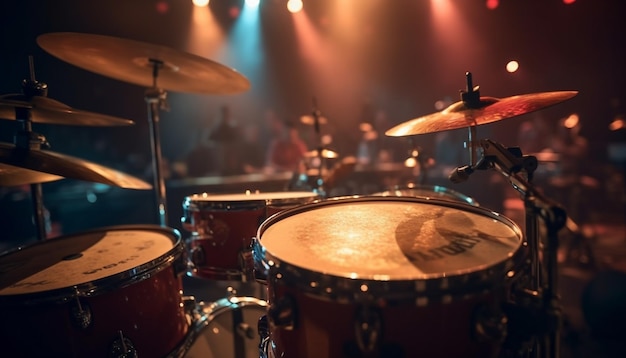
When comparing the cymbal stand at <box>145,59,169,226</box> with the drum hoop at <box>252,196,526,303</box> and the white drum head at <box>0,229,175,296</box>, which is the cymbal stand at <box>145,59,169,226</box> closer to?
the white drum head at <box>0,229,175,296</box>

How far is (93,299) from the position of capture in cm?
106

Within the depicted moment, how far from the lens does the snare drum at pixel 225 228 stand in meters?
1.67

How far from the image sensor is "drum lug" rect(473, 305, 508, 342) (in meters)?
0.79

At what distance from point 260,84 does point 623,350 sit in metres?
6.73

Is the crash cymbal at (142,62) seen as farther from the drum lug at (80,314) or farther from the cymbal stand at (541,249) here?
the cymbal stand at (541,249)

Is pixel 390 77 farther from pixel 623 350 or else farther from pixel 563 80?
pixel 623 350

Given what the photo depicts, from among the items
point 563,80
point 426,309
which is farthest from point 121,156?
point 563,80

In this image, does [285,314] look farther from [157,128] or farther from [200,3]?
[200,3]

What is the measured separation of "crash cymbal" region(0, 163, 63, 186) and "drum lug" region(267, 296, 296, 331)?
1126mm

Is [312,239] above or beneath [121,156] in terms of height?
beneath

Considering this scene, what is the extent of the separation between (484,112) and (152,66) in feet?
5.63

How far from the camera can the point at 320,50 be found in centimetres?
622

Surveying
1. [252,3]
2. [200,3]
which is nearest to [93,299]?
[200,3]

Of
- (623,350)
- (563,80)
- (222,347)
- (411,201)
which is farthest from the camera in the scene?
(563,80)
